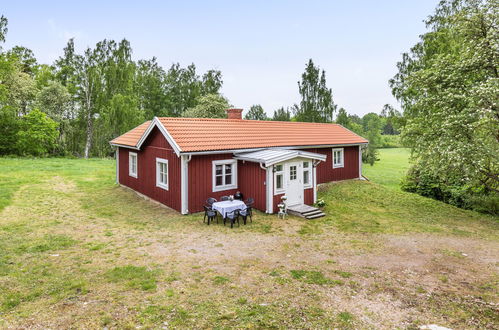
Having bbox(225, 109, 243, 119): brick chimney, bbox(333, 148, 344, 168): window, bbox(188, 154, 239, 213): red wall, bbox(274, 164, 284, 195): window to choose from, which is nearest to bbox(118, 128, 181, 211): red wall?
bbox(188, 154, 239, 213): red wall

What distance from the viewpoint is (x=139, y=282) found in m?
6.15

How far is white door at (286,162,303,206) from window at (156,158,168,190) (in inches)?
220

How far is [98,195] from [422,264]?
15149 millimetres

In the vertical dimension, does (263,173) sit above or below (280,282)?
above

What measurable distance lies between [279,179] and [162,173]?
18.3 feet

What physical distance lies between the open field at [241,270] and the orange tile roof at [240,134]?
11.2 feet

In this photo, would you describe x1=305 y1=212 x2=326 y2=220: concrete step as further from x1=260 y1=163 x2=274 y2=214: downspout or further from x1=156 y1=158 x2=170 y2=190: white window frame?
x1=156 y1=158 x2=170 y2=190: white window frame

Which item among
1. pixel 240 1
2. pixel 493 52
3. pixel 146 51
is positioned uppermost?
pixel 146 51

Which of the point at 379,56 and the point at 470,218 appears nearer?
the point at 470,218

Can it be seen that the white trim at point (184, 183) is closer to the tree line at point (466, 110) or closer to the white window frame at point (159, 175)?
the white window frame at point (159, 175)

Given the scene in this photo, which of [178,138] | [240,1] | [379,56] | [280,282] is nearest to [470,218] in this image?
[280,282]

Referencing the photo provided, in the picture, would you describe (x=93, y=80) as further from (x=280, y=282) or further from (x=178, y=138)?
(x=280, y=282)

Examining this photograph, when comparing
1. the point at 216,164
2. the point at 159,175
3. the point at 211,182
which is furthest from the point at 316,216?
the point at 159,175

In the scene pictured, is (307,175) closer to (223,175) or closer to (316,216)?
(316,216)
